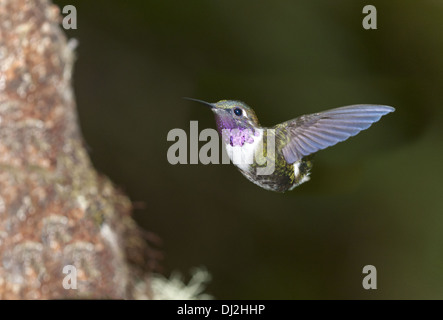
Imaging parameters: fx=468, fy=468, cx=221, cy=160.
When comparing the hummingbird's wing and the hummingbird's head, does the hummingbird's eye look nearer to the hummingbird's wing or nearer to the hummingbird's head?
the hummingbird's head

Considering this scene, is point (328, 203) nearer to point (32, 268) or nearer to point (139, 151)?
point (139, 151)

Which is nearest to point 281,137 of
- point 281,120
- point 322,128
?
point 322,128

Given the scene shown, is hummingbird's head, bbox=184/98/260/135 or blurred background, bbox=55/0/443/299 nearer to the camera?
hummingbird's head, bbox=184/98/260/135

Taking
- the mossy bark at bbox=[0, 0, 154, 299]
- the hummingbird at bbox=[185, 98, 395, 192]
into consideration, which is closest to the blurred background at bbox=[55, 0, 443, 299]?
the mossy bark at bbox=[0, 0, 154, 299]

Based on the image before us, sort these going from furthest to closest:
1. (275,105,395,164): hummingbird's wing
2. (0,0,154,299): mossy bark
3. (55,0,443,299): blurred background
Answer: (55,0,443,299): blurred background → (0,0,154,299): mossy bark → (275,105,395,164): hummingbird's wing

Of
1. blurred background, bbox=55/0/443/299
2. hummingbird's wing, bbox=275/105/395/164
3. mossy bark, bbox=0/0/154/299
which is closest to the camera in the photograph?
hummingbird's wing, bbox=275/105/395/164

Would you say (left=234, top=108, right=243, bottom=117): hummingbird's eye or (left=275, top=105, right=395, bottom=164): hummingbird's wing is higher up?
(left=234, top=108, right=243, bottom=117): hummingbird's eye

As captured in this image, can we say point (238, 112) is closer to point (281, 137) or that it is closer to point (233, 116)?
point (233, 116)
